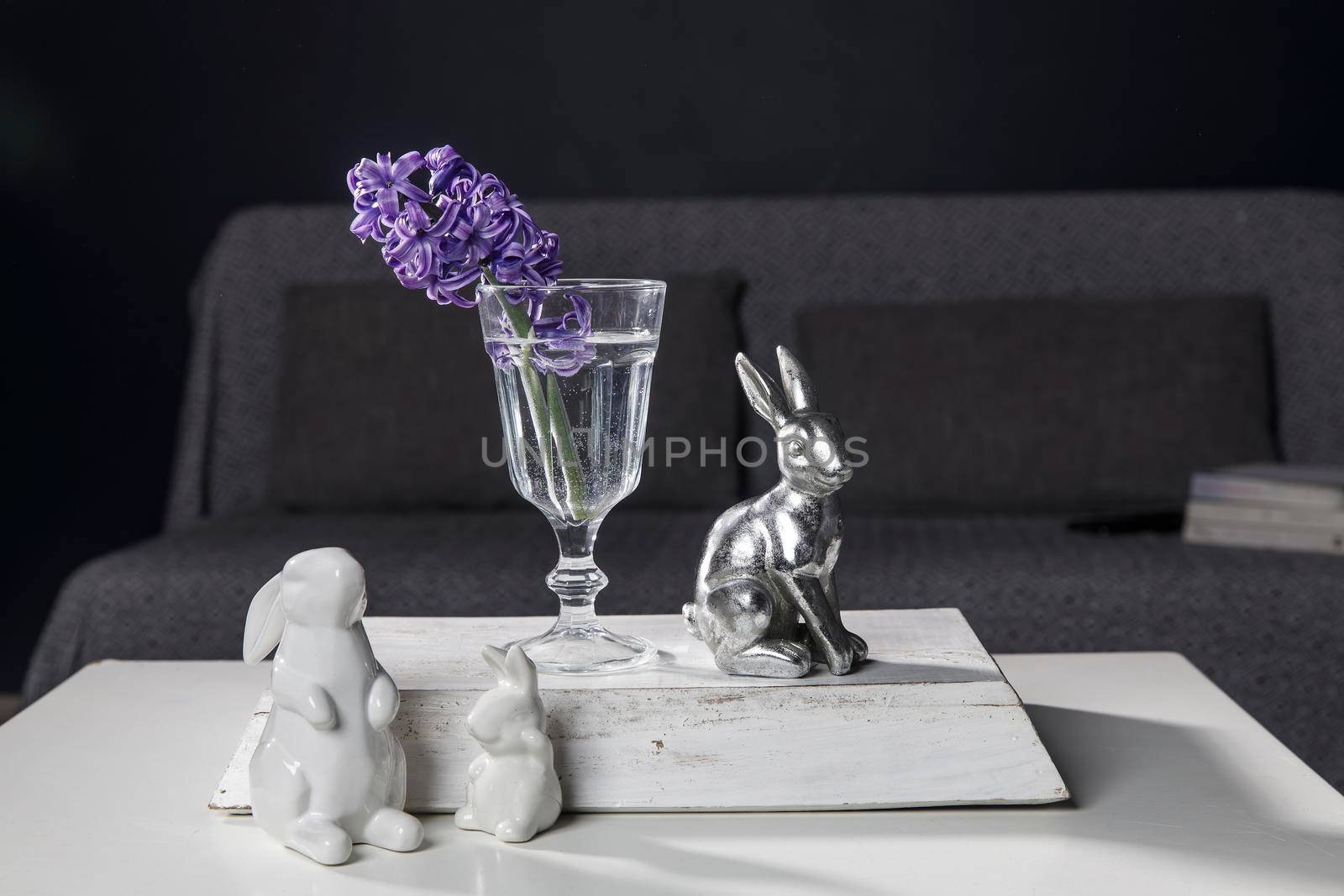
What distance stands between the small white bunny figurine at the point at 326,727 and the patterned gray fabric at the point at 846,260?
1.33 meters

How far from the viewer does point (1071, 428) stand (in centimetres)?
194

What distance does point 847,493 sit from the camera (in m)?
1.97

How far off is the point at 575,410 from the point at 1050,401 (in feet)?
4.02

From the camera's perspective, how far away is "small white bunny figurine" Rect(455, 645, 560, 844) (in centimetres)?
78

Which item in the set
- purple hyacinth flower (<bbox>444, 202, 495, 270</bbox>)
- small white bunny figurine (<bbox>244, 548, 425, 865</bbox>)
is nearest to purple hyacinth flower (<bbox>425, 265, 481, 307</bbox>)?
purple hyacinth flower (<bbox>444, 202, 495, 270</bbox>)

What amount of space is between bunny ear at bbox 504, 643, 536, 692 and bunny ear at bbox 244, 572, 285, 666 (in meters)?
0.13

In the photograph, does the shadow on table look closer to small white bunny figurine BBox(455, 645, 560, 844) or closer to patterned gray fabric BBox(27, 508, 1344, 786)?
small white bunny figurine BBox(455, 645, 560, 844)

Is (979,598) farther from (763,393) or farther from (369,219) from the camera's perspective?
(369,219)

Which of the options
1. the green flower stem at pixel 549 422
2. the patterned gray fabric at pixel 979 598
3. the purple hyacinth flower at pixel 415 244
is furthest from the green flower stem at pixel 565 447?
the patterned gray fabric at pixel 979 598

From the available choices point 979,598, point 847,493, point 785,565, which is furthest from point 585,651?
point 847,493

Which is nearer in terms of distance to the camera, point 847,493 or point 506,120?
point 847,493

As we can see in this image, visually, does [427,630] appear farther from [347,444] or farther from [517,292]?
[347,444]

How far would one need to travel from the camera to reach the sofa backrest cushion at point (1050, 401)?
1.92 metres

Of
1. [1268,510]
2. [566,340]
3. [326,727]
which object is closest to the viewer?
[326,727]
